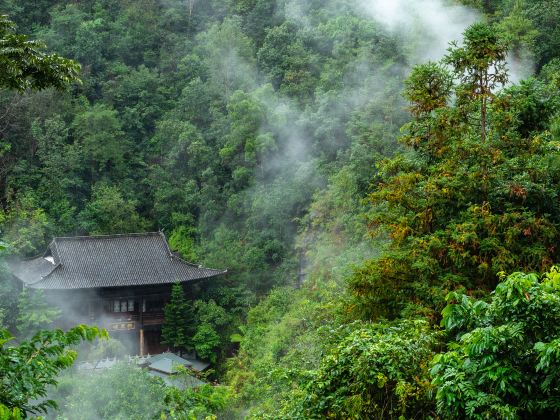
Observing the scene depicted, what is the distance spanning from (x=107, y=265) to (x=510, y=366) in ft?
85.7

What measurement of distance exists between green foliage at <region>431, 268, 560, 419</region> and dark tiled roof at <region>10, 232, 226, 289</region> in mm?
24696

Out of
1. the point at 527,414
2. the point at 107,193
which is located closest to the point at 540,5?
the point at 107,193

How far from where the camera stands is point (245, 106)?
3356 centimetres

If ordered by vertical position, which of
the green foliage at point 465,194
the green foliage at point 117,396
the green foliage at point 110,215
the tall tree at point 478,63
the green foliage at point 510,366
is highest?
the green foliage at point 110,215

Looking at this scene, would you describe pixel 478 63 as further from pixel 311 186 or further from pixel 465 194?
pixel 311 186

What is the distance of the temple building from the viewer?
29.6 meters

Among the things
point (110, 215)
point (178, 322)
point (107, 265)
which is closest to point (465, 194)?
point (178, 322)

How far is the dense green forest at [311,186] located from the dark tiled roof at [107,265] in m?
1.45

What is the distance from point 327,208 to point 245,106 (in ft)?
28.6

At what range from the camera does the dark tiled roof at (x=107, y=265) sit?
29594 mm

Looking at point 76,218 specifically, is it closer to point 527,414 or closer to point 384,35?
point 384,35

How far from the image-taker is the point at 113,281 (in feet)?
97.2

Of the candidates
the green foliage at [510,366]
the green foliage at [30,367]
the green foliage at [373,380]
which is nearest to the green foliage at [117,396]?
the green foliage at [373,380]

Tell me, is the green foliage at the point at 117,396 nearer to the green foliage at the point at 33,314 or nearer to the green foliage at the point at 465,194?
the green foliage at the point at 465,194
